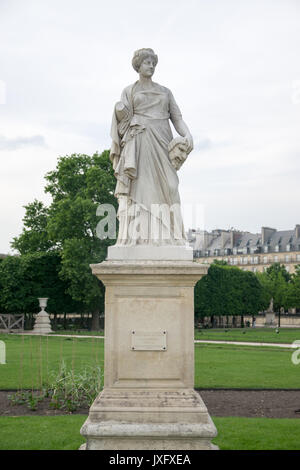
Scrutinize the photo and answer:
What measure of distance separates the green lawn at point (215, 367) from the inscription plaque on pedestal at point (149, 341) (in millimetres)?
5638

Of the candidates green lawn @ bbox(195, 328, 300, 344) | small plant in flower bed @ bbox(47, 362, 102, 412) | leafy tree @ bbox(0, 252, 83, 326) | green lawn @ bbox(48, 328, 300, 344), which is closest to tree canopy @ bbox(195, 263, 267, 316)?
green lawn @ bbox(195, 328, 300, 344)

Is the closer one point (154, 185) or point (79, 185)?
point (154, 185)

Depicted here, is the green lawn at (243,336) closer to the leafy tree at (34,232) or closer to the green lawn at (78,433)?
the leafy tree at (34,232)

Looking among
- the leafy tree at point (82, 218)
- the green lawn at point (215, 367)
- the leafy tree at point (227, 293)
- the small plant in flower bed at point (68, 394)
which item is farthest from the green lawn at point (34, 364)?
the leafy tree at point (227, 293)

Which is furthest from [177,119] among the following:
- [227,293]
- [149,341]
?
[227,293]

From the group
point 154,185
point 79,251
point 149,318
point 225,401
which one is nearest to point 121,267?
point 149,318

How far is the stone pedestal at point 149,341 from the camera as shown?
5.81 meters

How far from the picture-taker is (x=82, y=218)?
35.1 m

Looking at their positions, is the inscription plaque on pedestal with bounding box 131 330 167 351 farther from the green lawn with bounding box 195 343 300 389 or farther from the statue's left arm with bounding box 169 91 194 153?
the green lawn with bounding box 195 343 300 389

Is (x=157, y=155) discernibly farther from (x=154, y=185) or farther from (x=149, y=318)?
(x=149, y=318)

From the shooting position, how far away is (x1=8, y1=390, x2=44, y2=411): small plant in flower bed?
403 inches

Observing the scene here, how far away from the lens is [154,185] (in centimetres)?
663

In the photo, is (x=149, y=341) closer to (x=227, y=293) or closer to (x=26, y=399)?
(x=26, y=399)
